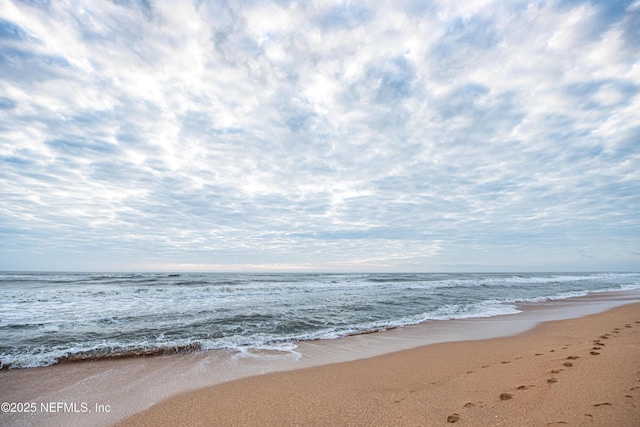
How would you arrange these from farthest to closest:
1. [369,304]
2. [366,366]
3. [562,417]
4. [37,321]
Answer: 1. [369,304]
2. [37,321]
3. [366,366]
4. [562,417]

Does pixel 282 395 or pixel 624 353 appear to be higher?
pixel 624 353

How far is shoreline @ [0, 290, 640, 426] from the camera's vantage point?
15.6ft

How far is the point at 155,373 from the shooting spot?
20.2 feet

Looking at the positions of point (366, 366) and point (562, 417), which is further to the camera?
point (366, 366)

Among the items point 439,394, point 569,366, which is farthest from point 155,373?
point 569,366

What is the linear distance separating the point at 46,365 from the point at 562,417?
9.43 m

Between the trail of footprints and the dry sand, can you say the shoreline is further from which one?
the trail of footprints

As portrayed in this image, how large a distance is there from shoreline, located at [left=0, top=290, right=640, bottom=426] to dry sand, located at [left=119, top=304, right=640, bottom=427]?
44 cm

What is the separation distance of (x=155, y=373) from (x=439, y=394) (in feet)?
17.7

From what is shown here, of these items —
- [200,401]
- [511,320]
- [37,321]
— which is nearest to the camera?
[200,401]

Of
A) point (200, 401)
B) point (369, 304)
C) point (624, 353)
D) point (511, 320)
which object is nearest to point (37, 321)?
point (200, 401)

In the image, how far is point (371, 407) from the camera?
14.0ft

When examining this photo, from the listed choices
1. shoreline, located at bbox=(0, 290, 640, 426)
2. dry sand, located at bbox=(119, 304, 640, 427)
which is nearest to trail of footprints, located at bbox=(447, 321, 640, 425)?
dry sand, located at bbox=(119, 304, 640, 427)

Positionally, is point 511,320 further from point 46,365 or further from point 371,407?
point 46,365
